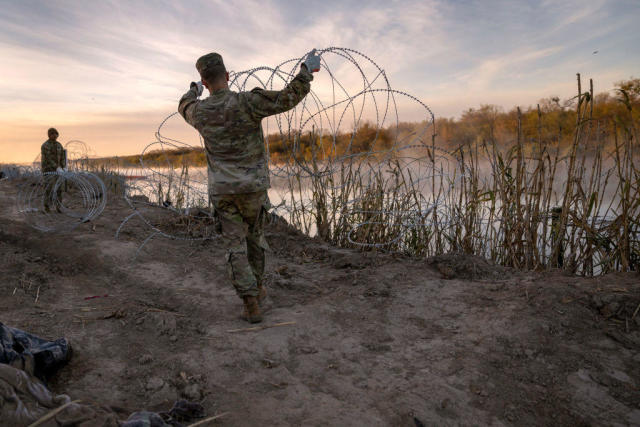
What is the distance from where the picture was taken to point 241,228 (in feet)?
9.20

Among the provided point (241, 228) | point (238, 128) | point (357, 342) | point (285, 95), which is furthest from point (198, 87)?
point (357, 342)

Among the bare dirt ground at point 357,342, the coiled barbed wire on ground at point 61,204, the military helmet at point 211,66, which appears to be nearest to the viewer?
the bare dirt ground at point 357,342

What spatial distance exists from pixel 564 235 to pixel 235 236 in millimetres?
2789

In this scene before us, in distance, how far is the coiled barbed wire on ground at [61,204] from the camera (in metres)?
4.89

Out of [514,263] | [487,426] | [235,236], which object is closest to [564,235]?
[514,263]

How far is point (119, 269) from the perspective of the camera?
4043 millimetres

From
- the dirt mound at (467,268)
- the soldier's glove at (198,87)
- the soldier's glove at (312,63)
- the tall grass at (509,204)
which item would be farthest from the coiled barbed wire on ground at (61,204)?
the dirt mound at (467,268)

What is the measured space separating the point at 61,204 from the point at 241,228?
3.81m

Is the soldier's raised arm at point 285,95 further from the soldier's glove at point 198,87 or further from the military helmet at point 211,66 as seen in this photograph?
the soldier's glove at point 198,87

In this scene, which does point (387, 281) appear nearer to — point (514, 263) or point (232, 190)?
point (514, 263)

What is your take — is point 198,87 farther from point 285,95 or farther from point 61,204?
point 61,204

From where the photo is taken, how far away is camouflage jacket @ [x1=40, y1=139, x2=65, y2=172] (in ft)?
23.4

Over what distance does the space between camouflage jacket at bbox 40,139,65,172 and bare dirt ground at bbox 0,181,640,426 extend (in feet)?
13.4

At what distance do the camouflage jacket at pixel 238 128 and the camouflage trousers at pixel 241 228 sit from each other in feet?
0.29
